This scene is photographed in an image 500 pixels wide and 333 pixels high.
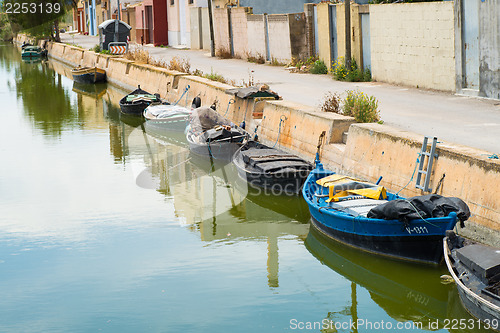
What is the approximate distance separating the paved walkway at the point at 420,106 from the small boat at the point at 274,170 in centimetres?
280

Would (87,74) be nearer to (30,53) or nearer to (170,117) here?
(170,117)

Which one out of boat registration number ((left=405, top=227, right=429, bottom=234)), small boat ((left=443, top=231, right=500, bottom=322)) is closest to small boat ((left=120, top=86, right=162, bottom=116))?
boat registration number ((left=405, top=227, right=429, bottom=234))

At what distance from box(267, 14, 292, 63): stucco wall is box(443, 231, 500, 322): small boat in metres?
24.9

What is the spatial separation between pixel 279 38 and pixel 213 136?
52.5 feet

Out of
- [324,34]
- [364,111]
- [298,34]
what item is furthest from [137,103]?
[364,111]

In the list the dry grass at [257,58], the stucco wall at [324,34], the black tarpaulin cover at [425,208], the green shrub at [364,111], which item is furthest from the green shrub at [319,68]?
the black tarpaulin cover at [425,208]

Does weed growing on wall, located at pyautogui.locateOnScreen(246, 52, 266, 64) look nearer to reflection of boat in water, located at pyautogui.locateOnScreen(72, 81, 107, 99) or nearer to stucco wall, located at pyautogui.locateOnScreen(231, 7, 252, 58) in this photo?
stucco wall, located at pyautogui.locateOnScreen(231, 7, 252, 58)

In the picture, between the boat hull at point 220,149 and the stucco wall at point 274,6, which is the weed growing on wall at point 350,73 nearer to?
the boat hull at point 220,149

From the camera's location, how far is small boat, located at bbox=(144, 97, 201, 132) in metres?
26.1

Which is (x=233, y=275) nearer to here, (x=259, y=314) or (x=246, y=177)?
(x=259, y=314)

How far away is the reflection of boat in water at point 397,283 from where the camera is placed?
11.3 m

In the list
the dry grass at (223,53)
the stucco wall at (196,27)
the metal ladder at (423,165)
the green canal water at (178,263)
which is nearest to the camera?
the green canal water at (178,263)

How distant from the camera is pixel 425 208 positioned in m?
11.5

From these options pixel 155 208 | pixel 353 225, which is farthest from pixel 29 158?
pixel 353 225
